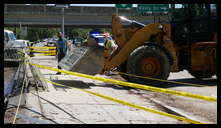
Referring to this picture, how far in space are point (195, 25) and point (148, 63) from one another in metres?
2.31

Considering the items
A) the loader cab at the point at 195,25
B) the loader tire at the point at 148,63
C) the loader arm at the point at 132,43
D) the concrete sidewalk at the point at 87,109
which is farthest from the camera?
the loader cab at the point at 195,25

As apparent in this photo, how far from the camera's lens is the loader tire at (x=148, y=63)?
1102 centimetres

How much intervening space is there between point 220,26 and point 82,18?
2389 inches

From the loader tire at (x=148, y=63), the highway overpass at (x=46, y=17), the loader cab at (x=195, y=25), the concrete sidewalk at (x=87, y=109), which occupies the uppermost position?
the highway overpass at (x=46, y=17)

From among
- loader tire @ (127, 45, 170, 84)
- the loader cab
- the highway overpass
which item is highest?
the highway overpass

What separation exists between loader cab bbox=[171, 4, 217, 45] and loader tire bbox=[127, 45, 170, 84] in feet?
4.39

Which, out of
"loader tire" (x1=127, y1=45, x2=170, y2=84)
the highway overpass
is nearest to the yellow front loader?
"loader tire" (x1=127, y1=45, x2=170, y2=84)

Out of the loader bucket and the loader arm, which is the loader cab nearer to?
the loader arm

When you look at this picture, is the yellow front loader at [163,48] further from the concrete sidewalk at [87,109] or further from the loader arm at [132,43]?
the concrete sidewalk at [87,109]

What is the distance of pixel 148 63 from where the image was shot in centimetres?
1120

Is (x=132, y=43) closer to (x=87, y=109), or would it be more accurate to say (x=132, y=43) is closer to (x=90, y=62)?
(x=90, y=62)

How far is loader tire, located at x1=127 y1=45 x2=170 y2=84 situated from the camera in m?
11.0

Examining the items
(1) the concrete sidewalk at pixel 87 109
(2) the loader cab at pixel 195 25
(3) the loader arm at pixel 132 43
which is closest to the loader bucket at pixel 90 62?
(3) the loader arm at pixel 132 43

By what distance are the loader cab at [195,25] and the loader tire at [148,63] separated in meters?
1.34
